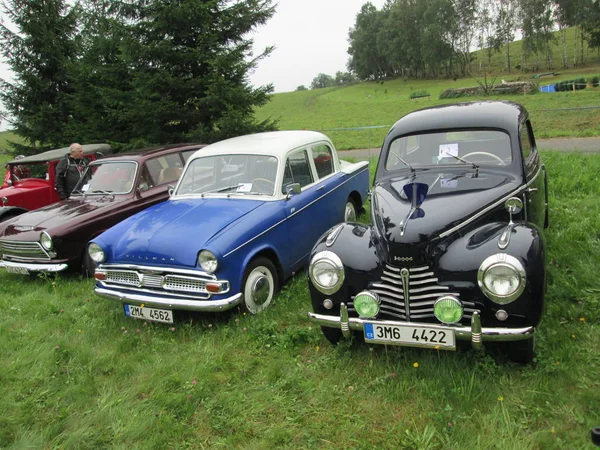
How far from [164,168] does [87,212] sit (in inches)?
58.5

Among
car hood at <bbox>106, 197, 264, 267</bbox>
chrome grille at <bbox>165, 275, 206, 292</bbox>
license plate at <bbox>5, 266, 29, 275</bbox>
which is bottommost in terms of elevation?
license plate at <bbox>5, 266, 29, 275</bbox>

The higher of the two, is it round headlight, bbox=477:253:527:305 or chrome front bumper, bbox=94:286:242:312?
round headlight, bbox=477:253:527:305

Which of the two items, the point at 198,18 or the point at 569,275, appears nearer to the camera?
the point at 569,275

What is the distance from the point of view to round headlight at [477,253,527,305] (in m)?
2.92

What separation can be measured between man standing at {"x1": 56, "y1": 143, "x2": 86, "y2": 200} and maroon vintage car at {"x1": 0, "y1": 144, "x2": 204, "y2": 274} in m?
0.89

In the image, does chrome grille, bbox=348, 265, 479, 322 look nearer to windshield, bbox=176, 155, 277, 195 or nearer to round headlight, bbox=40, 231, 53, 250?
windshield, bbox=176, 155, 277, 195

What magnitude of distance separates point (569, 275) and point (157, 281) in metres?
4.11

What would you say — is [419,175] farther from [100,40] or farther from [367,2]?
[367,2]

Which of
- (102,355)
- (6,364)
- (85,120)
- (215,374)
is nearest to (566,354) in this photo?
(215,374)

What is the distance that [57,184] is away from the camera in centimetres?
800

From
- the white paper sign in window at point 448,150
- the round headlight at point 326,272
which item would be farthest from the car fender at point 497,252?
the white paper sign in window at point 448,150

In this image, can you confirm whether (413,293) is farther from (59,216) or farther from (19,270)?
(19,270)

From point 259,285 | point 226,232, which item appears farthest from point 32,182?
point 259,285

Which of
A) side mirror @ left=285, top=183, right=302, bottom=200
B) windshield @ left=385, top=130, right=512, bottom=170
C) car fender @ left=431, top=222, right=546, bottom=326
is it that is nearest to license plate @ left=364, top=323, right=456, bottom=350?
car fender @ left=431, top=222, right=546, bottom=326
